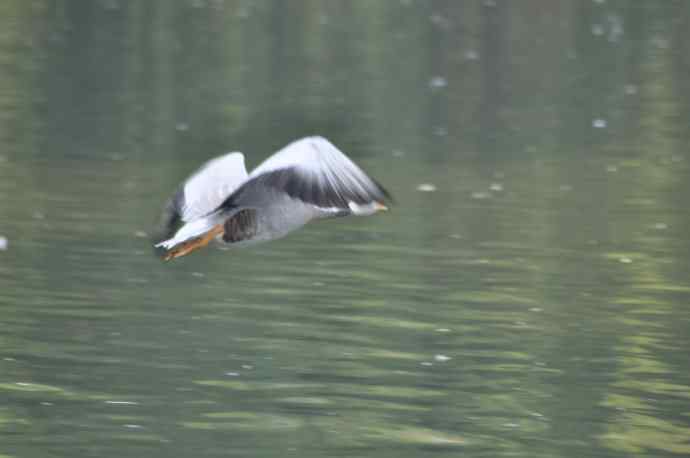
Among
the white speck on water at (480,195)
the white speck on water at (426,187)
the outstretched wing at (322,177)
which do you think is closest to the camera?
the outstretched wing at (322,177)

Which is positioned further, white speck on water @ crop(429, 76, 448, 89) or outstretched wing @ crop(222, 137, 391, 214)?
white speck on water @ crop(429, 76, 448, 89)

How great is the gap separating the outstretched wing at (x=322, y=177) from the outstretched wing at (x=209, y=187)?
67 centimetres

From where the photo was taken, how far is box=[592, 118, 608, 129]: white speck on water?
18.3 metres

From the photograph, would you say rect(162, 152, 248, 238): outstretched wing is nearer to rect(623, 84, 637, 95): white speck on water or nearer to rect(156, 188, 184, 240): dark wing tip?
rect(156, 188, 184, 240): dark wing tip

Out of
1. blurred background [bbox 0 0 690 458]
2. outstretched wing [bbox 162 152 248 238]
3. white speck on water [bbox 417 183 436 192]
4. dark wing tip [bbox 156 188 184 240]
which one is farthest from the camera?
white speck on water [bbox 417 183 436 192]

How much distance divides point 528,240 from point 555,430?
4.56m

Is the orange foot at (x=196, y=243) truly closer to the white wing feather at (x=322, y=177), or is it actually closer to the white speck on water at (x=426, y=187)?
the white wing feather at (x=322, y=177)

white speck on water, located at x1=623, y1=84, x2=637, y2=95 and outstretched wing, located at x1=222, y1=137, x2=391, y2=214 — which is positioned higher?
white speck on water, located at x1=623, y1=84, x2=637, y2=95

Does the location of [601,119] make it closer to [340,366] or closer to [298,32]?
[298,32]

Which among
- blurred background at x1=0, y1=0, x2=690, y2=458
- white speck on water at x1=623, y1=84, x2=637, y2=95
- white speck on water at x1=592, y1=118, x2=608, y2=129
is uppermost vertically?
white speck on water at x1=623, y1=84, x2=637, y2=95

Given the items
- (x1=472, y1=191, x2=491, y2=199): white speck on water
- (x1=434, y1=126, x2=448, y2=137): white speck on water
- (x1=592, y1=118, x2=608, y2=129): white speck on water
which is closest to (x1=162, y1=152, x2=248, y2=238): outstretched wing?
(x1=472, y1=191, x2=491, y2=199): white speck on water

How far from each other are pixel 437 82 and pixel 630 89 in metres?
2.37

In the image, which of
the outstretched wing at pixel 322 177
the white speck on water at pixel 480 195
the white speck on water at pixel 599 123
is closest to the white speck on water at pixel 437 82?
the white speck on water at pixel 599 123

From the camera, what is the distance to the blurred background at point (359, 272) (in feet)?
26.3
